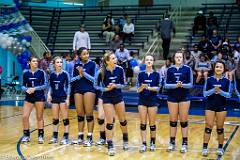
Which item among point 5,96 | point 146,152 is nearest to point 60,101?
point 146,152

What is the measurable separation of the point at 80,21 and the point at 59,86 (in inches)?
540

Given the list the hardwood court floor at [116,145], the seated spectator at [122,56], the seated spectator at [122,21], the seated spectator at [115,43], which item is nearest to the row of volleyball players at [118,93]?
the hardwood court floor at [116,145]

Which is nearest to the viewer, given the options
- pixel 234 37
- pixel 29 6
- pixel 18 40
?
pixel 18 40

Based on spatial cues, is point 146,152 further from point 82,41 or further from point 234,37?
point 234,37

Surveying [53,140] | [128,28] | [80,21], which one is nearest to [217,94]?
[53,140]

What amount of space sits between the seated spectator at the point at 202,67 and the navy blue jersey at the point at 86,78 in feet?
22.5

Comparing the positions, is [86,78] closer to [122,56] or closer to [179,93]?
[179,93]

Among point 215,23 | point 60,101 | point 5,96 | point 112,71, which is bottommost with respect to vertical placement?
point 5,96

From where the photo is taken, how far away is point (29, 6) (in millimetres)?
22078

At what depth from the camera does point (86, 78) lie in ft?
27.2

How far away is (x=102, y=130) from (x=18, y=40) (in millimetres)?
9590

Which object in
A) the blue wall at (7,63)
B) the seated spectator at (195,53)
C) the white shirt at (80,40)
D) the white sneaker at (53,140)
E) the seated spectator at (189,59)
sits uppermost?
the white shirt at (80,40)

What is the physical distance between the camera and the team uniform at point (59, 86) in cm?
851

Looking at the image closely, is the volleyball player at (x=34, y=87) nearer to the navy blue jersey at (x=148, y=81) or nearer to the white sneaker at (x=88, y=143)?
the white sneaker at (x=88, y=143)
